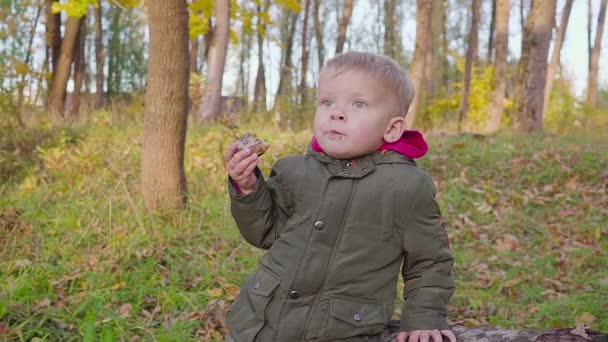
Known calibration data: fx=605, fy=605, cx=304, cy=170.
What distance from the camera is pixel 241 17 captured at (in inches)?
518

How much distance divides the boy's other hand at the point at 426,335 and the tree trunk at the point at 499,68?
11.4m

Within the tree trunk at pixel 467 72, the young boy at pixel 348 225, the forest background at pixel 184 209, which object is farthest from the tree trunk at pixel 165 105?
the tree trunk at pixel 467 72

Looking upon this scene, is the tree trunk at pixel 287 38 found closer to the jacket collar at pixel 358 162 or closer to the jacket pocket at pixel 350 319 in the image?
the jacket collar at pixel 358 162

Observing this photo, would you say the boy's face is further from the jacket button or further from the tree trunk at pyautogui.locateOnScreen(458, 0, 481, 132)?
the tree trunk at pyautogui.locateOnScreen(458, 0, 481, 132)

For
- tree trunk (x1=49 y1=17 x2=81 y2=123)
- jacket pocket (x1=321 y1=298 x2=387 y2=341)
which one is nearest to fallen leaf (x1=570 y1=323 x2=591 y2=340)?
jacket pocket (x1=321 y1=298 x2=387 y2=341)

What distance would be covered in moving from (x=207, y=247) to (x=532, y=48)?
7.95 m

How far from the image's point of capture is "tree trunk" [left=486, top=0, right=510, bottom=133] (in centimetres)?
1317

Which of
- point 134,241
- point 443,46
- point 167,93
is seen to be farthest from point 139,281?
point 443,46

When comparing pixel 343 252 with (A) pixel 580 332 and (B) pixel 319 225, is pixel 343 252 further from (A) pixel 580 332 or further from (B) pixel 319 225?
(A) pixel 580 332

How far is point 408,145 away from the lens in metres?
1.93

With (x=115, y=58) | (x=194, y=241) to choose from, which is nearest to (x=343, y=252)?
(x=194, y=241)

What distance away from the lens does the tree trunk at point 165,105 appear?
5.18 metres

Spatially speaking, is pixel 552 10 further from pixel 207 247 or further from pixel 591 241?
pixel 207 247

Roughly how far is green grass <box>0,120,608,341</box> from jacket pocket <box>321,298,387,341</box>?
154 cm
